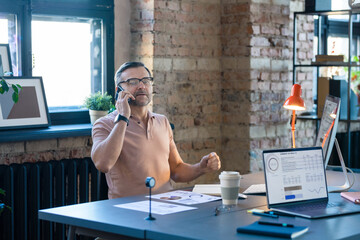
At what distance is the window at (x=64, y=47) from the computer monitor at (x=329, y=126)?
1636mm

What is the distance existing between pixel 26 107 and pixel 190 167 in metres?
1.08

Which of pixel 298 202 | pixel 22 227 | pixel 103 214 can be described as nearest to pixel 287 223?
pixel 298 202

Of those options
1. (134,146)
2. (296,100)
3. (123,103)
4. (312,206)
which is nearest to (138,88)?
(123,103)

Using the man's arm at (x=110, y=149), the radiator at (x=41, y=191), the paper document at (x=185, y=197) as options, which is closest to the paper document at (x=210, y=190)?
the paper document at (x=185, y=197)

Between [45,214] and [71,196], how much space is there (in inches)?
52.3

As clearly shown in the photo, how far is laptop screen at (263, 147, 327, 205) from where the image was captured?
2699 mm

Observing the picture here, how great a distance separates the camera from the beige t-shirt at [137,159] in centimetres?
332

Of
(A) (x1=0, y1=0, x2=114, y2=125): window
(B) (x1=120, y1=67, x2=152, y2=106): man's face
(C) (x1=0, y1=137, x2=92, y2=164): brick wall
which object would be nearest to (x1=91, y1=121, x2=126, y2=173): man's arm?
(B) (x1=120, y1=67, x2=152, y2=106): man's face

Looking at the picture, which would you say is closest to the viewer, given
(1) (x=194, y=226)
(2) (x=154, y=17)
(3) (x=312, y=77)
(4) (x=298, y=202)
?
(1) (x=194, y=226)

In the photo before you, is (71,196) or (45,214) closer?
(45,214)

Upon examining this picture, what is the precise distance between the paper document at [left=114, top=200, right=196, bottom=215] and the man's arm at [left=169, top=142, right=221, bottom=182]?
0.55 metres

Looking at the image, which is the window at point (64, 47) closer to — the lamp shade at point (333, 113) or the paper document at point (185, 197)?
the paper document at point (185, 197)

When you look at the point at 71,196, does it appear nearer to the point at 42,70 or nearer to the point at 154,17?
the point at 42,70

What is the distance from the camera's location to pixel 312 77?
5.48m
